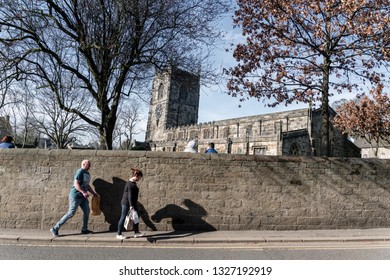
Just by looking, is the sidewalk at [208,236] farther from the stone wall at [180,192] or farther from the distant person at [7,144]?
the distant person at [7,144]

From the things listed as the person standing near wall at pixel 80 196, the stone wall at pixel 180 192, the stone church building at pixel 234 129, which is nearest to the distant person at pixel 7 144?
the stone wall at pixel 180 192

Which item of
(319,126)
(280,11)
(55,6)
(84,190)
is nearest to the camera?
(84,190)

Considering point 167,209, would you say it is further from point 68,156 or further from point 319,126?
point 319,126

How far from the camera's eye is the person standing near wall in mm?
6715

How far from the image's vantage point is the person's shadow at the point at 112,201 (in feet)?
24.8

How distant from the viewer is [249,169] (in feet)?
25.9

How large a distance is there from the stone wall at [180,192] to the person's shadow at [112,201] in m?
0.03

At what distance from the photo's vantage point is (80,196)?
6.91m

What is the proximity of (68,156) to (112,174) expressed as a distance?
4.34 feet

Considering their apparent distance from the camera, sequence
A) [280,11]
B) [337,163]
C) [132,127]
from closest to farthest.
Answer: [337,163] < [280,11] < [132,127]

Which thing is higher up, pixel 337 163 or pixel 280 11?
pixel 280 11
